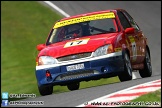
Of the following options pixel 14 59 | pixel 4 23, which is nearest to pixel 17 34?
pixel 4 23

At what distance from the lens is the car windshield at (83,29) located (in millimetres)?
13203

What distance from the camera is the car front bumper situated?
1203 centimetres

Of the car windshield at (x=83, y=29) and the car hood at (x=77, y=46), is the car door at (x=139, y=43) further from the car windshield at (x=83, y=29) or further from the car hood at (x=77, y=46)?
the car hood at (x=77, y=46)

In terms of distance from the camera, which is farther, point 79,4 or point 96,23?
point 79,4

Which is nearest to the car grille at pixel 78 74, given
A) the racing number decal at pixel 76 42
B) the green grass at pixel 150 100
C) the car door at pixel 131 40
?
the racing number decal at pixel 76 42

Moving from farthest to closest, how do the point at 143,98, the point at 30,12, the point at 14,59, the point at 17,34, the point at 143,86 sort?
the point at 30,12, the point at 17,34, the point at 14,59, the point at 143,86, the point at 143,98

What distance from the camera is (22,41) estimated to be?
75.6ft

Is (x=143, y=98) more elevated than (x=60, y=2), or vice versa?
(x=60, y=2)

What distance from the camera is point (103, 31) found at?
43.2ft

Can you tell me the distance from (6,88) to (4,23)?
738 centimetres

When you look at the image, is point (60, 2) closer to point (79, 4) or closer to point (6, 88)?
point (79, 4)

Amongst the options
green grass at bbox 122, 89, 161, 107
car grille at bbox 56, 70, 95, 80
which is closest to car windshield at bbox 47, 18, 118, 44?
car grille at bbox 56, 70, 95, 80

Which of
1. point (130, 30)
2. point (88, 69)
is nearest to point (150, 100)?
point (88, 69)

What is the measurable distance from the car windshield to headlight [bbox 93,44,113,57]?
1.00 meters
